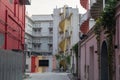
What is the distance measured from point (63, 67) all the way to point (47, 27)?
71.9 ft

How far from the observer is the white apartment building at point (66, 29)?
68056 millimetres

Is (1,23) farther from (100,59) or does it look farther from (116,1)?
(116,1)

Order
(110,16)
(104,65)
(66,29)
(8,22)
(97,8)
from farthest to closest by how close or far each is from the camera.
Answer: (66,29) → (8,22) → (97,8) → (104,65) → (110,16)

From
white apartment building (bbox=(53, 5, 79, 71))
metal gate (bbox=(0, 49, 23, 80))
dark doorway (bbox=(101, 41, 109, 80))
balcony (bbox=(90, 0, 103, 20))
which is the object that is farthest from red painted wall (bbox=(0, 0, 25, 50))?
white apartment building (bbox=(53, 5, 79, 71))

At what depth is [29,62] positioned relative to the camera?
2859 inches

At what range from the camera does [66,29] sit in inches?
2879

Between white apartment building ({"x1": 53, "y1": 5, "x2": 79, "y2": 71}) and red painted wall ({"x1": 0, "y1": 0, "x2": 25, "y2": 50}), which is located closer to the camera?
red painted wall ({"x1": 0, "y1": 0, "x2": 25, "y2": 50})

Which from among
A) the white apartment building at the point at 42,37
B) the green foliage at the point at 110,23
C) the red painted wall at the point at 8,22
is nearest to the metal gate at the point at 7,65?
the green foliage at the point at 110,23

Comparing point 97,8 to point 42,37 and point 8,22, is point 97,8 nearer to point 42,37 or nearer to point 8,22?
point 8,22

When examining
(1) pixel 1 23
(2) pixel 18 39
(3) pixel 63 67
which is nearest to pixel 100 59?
(1) pixel 1 23

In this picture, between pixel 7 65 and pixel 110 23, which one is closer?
pixel 110 23

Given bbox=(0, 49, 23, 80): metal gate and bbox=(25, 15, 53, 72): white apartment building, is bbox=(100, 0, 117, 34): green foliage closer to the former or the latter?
bbox=(0, 49, 23, 80): metal gate

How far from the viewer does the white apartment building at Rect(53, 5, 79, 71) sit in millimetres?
68056

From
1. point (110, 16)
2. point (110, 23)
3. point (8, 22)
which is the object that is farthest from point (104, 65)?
point (8, 22)
